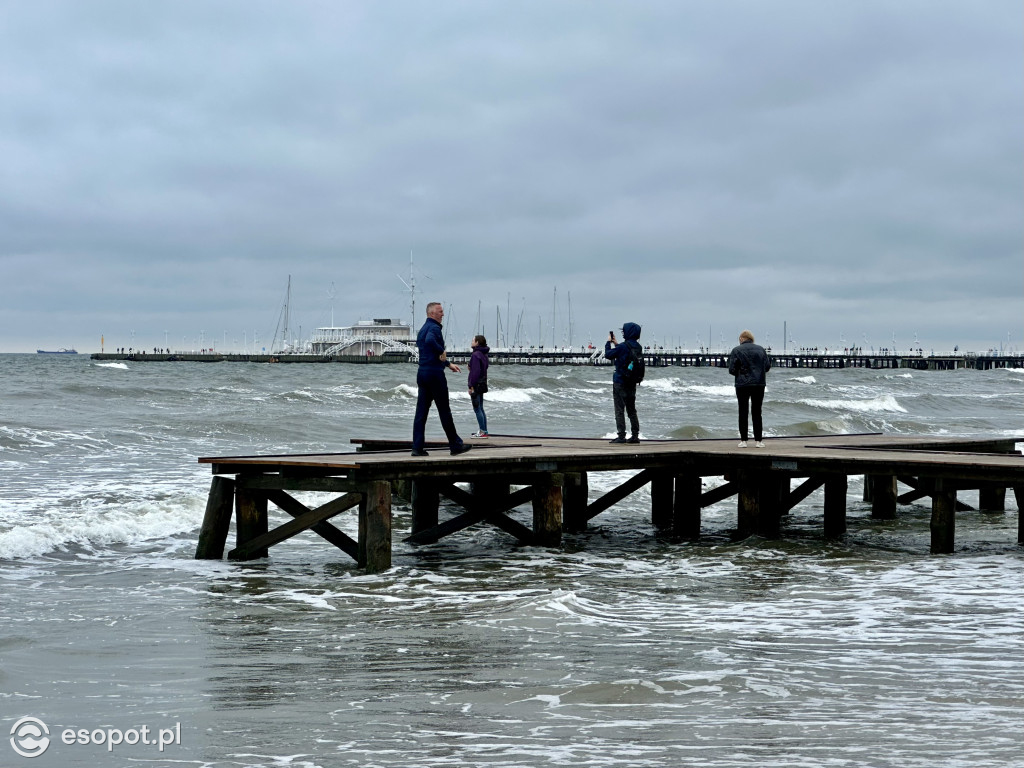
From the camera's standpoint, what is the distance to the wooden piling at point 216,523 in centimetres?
1338

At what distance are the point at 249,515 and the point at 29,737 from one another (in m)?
7.03

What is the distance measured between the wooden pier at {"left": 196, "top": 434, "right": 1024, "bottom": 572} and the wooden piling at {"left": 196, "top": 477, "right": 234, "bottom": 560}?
0.04ft

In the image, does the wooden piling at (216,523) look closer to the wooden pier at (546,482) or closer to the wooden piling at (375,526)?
the wooden pier at (546,482)

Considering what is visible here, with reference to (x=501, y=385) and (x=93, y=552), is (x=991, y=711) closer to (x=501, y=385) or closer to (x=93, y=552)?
(x=93, y=552)

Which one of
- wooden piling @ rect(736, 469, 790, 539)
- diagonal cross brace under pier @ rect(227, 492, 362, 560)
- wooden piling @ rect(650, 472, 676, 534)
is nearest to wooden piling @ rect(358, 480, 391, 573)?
diagonal cross brace under pier @ rect(227, 492, 362, 560)

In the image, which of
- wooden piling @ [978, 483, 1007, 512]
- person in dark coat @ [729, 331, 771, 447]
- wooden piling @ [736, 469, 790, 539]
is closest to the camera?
wooden piling @ [736, 469, 790, 539]

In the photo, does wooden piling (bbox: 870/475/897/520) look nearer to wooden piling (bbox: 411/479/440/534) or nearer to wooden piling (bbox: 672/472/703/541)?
wooden piling (bbox: 672/472/703/541)

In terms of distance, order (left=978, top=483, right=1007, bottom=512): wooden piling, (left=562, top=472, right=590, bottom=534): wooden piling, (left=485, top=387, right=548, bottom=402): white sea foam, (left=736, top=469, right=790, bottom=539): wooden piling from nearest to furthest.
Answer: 1. (left=736, top=469, right=790, bottom=539): wooden piling
2. (left=562, top=472, right=590, bottom=534): wooden piling
3. (left=978, top=483, right=1007, bottom=512): wooden piling
4. (left=485, top=387, right=548, bottom=402): white sea foam

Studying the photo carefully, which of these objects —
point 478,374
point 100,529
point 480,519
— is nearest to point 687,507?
point 480,519

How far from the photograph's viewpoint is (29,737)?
648 cm

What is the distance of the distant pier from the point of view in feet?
532

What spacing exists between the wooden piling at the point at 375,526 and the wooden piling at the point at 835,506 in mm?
7005

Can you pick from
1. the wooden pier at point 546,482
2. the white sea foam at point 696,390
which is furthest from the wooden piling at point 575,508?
the white sea foam at point 696,390

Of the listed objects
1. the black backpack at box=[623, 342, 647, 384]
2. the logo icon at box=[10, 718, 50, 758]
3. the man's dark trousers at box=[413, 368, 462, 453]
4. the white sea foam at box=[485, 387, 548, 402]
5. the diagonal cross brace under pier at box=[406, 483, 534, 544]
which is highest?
the black backpack at box=[623, 342, 647, 384]
